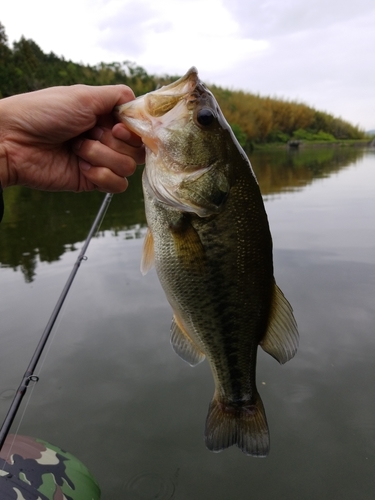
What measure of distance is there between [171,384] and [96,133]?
7.30 feet

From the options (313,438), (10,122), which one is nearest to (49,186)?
(10,122)

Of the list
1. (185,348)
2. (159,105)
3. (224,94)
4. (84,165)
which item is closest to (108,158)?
(84,165)

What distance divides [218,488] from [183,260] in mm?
1746

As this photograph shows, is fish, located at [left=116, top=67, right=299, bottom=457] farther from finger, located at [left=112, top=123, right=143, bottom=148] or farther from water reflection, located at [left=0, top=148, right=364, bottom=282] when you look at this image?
water reflection, located at [left=0, top=148, right=364, bottom=282]

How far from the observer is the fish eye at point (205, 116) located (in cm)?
155

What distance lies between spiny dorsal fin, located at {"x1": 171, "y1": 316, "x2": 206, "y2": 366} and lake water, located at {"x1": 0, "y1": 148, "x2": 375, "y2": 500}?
4.11 ft

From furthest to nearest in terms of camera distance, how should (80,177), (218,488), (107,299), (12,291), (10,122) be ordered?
1. (12,291)
2. (107,299)
3. (218,488)
4. (80,177)
5. (10,122)

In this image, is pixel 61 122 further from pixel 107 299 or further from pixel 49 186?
pixel 107 299

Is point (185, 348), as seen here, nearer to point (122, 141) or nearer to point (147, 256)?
point (147, 256)

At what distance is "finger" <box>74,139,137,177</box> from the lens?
6.13ft

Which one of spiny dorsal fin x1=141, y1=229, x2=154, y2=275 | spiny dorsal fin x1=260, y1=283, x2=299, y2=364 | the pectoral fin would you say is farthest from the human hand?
spiny dorsal fin x1=260, y1=283, x2=299, y2=364

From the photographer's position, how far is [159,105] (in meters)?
1.60

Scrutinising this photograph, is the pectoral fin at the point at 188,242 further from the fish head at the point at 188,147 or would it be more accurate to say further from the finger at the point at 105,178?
the finger at the point at 105,178

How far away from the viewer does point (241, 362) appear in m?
1.72
